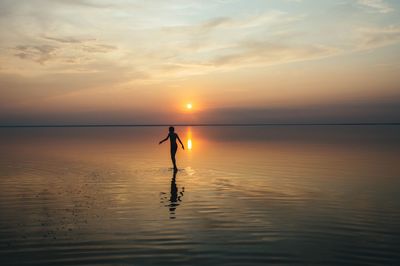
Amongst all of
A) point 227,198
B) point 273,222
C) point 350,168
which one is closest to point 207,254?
point 273,222

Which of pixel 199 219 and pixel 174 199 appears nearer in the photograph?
pixel 199 219

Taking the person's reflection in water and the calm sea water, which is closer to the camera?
the calm sea water

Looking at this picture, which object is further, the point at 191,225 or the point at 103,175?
the point at 103,175

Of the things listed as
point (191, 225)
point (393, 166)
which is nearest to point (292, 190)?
point (191, 225)

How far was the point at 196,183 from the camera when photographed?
2156 cm

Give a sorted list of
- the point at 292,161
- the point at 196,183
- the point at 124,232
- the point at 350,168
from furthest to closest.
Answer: the point at 292,161 → the point at 350,168 → the point at 196,183 → the point at 124,232

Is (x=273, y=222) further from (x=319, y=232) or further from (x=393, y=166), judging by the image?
(x=393, y=166)

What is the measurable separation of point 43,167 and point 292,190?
18571mm

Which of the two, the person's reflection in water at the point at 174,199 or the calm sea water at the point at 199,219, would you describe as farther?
the person's reflection in water at the point at 174,199

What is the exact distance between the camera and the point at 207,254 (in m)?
9.75

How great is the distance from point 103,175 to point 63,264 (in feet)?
52.0

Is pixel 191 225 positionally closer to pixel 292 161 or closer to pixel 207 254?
pixel 207 254

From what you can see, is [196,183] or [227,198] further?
[196,183]

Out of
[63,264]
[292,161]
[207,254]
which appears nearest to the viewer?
[63,264]
